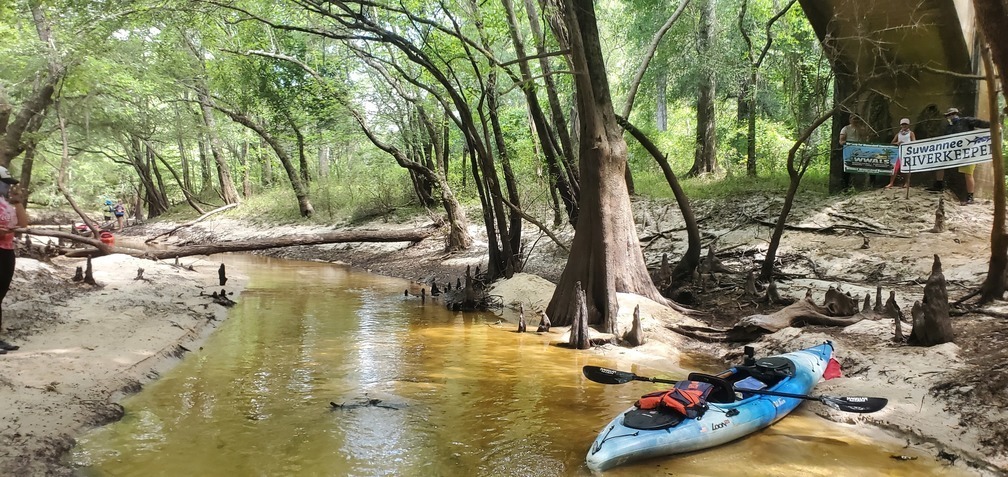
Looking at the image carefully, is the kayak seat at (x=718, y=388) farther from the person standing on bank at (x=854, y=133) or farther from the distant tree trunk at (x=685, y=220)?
the person standing on bank at (x=854, y=133)

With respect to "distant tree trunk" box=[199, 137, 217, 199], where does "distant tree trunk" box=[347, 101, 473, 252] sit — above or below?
below

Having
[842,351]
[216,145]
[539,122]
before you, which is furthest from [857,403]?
[216,145]

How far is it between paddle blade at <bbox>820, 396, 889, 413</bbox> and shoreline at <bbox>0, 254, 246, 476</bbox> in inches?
231

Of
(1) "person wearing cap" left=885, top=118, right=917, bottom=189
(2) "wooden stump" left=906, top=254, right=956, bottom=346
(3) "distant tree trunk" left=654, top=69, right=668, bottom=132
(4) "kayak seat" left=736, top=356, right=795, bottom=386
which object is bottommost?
(4) "kayak seat" left=736, top=356, right=795, bottom=386

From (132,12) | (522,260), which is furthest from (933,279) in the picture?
(132,12)

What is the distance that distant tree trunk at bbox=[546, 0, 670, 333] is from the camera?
891 cm

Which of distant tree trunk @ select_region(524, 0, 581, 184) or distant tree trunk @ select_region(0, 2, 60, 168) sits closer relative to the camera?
distant tree trunk @ select_region(524, 0, 581, 184)

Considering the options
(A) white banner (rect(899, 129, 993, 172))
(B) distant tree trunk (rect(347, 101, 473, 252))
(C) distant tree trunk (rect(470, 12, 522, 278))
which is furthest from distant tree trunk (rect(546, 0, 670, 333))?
(B) distant tree trunk (rect(347, 101, 473, 252))

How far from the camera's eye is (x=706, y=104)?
51.3 feet

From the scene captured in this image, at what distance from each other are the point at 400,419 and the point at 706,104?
520 inches

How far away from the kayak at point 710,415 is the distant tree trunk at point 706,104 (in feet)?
33.9

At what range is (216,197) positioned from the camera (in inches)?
1356

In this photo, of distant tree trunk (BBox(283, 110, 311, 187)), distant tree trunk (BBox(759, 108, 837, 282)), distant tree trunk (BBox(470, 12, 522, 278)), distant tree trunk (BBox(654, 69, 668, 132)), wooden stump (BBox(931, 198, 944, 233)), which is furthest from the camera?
distant tree trunk (BBox(283, 110, 311, 187))

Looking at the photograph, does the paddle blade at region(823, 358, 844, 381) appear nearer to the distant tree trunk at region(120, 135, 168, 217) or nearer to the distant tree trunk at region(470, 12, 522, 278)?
the distant tree trunk at region(470, 12, 522, 278)
